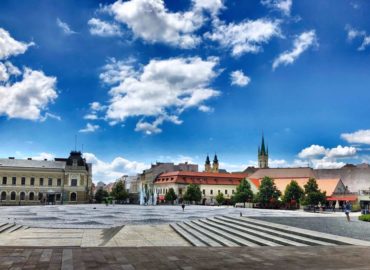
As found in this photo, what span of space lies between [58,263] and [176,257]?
4439 mm

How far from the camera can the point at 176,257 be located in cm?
1516

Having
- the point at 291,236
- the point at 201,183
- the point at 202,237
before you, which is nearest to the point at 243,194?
the point at 201,183

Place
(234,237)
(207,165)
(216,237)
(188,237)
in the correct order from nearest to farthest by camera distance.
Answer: (234,237) < (216,237) < (188,237) < (207,165)

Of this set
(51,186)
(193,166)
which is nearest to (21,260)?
(51,186)

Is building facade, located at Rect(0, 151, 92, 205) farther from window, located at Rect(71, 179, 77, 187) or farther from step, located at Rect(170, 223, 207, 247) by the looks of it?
step, located at Rect(170, 223, 207, 247)

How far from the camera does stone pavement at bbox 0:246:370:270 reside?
13023 mm

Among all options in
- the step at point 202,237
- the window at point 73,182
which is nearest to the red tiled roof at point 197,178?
the window at point 73,182

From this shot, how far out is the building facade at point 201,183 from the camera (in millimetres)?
117562

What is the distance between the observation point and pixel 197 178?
12175cm

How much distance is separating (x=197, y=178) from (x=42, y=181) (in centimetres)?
4745

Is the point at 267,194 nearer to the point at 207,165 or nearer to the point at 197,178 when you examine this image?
the point at 197,178

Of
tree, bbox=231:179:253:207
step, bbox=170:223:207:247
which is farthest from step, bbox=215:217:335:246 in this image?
tree, bbox=231:179:253:207

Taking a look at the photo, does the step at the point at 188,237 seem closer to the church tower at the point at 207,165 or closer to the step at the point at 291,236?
the step at the point at 291,236

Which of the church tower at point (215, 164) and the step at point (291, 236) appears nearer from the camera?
the step at point (291, 236)
